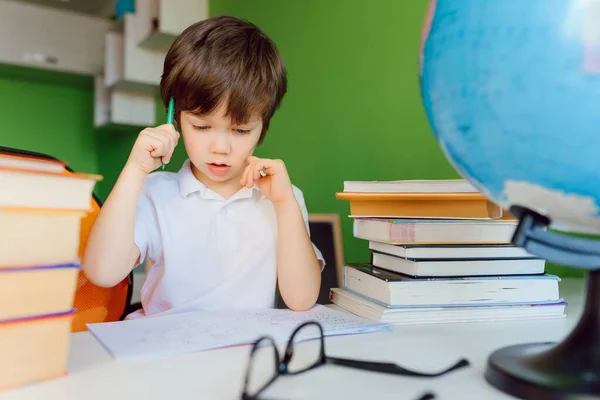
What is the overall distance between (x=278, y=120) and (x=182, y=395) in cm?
127

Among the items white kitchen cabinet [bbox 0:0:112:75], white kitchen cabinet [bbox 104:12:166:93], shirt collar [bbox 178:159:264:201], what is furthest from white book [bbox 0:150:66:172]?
white kitchen cabinet [bbox 0:0:112:75]

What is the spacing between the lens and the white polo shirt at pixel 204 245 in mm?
874

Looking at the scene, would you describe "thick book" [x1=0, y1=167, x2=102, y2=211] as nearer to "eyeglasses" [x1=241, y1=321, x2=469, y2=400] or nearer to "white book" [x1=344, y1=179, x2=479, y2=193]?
"eyeglasses" [x1=241, y1=321, x2=469, y2=400]

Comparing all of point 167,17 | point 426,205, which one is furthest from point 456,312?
point 167,17

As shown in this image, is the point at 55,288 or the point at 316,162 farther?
the point at 316,162

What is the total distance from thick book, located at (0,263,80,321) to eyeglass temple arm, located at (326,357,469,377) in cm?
23

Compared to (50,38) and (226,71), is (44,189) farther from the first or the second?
(50,38)

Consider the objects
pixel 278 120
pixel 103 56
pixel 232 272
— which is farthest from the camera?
pixel 103 56

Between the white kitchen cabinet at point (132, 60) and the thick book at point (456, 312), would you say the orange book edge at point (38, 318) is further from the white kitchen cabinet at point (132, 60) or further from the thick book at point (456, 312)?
the white kitchen cabinet at point (132, 60)

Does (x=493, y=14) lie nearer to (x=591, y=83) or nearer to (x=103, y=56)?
(x=591, y=83)

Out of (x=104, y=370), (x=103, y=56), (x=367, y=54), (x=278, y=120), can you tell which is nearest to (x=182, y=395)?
(x=104, y=370)

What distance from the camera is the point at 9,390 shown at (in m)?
0.39

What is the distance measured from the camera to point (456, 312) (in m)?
0.67

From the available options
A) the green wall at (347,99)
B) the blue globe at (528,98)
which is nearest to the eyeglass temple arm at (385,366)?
the blue globe at (528,98)
